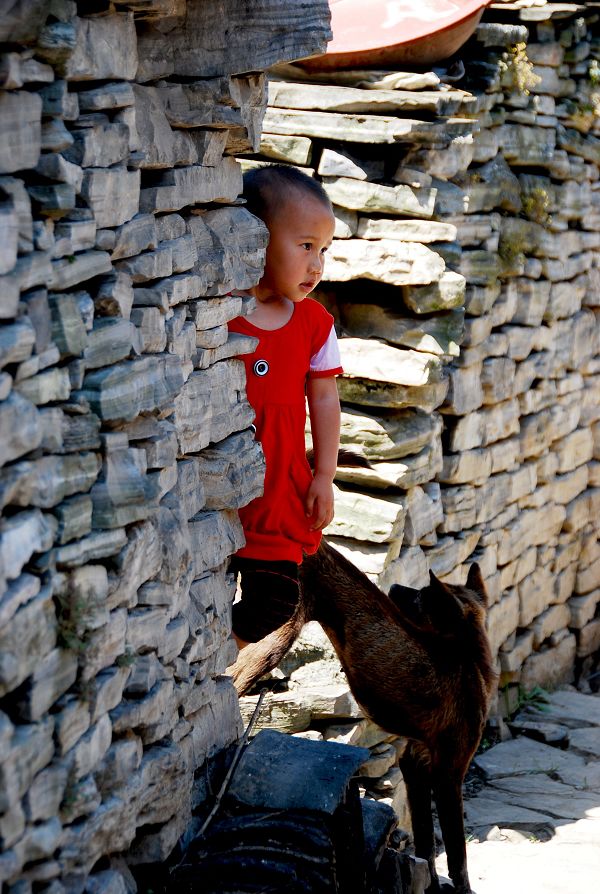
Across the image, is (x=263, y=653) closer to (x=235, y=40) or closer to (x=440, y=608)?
(x=440, y=608)

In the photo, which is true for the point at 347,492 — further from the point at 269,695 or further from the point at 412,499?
the point at 269,695

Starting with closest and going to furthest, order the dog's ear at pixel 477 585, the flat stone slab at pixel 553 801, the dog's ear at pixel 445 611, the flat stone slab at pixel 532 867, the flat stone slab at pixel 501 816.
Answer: the dog's ear at pixel 445 611, the dog's ear at pixel 477 585, the flat stone slab at pixel 532 867, the flat stone slab at pixel 501 816, the flat stone slab at pixel 553 801

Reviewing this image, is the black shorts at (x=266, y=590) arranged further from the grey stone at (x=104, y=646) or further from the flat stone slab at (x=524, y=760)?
the flat stone slab at (x=524, y=760)

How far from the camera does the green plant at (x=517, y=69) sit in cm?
580

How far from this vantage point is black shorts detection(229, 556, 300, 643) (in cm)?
317

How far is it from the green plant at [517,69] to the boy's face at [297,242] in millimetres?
3018

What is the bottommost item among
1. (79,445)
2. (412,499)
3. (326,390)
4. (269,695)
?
(269,695)

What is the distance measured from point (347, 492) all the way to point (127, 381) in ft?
9.92

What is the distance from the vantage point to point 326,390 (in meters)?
3.29

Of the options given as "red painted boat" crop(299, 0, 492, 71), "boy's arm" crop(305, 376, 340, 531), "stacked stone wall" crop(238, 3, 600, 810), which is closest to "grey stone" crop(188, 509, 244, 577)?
"boy's arm" crop(305, 376, 340, 531)

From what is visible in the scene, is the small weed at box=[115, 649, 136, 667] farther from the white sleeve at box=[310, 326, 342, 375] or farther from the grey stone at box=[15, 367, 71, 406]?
the white sleeve at box=[310, 326, 342, 375]

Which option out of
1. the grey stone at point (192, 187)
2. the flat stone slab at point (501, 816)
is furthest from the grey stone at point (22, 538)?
the flat stone slab at point (501, 816)

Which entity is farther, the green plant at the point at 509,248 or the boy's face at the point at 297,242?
the green plant at the point at 509,248

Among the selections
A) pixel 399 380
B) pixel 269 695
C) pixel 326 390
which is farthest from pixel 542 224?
pixel 326 390
